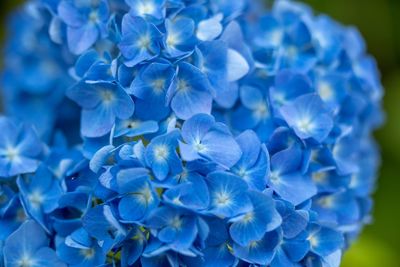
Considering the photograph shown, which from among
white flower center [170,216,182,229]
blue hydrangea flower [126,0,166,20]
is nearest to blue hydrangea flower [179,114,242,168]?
white flower center [170,216,182,229]

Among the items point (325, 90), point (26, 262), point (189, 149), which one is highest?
point (189, 149)

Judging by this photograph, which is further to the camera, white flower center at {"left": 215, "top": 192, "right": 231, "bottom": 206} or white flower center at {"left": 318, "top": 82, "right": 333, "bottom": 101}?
white flower center at {"left": 318, "top": 82, "right": 333, "bottom": 101}

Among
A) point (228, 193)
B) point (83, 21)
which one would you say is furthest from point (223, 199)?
point (83, 21)

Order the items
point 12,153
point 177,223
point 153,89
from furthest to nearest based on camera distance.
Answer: point 12,153 < point 153,89 < point 177,223

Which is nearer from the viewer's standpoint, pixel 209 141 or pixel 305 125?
pixel 209 141

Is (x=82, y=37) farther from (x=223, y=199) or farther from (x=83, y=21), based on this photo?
(x=223, y=199)

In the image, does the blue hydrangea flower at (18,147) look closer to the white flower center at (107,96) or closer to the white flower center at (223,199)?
the white flower center at (107,96)

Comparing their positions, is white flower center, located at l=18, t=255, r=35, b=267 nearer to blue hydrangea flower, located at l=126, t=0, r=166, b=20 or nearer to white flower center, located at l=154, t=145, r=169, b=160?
white flower center, located at l=154, t=145, r=169, b=160
